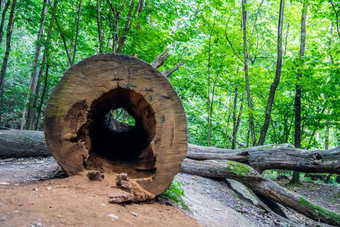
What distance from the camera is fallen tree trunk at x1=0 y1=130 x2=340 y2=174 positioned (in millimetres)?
5250

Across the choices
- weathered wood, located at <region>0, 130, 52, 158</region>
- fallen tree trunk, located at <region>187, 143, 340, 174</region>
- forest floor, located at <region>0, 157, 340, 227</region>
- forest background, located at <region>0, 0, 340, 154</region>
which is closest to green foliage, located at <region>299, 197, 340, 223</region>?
fallen tree trunk, located at <region>187, 143, 340, 174</region>

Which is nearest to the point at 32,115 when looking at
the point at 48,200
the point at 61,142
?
the point at 61,142

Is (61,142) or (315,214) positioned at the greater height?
(61,142)

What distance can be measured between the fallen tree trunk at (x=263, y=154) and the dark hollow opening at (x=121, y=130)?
2.30m

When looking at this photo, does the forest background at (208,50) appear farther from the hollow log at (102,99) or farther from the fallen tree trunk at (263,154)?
the hollow log at (102,99)

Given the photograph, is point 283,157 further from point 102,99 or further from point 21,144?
point 21,144

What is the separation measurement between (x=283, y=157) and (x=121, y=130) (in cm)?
358

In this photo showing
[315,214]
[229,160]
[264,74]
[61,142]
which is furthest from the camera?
[264,74]

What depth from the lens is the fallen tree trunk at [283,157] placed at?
17.1 ft

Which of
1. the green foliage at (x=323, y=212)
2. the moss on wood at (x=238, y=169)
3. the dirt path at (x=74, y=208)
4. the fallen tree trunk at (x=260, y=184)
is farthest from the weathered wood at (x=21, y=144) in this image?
the green foliage at (x=323, y=212)

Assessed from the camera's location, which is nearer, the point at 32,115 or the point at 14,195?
the point at 14,195

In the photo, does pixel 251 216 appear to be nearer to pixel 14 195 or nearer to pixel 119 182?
pixel 119 182

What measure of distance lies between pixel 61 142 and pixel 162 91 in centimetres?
117

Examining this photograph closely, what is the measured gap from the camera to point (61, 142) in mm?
2736
